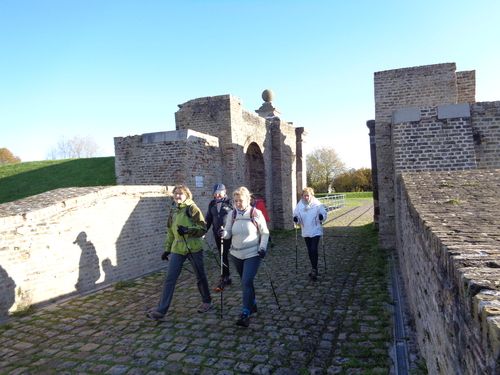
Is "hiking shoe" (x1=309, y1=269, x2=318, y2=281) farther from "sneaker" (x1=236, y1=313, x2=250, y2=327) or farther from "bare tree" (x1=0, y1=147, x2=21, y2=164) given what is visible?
"bare tree" (x1=0, y1=147, x2=21, y2=164)

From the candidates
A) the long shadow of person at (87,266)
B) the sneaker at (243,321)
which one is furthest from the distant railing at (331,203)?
the sneaker at (243,321)

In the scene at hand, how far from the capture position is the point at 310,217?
7.30m

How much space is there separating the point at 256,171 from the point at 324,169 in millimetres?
37748

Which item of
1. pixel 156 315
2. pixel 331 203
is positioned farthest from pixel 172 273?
pixel 331 203

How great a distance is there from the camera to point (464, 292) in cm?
169

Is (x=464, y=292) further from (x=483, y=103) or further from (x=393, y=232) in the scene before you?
(x=393, y=232)

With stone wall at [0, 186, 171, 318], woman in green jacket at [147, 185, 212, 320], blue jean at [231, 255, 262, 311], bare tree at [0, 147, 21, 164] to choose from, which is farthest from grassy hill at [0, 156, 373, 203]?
bare tree at [0, 147, 21, 164]

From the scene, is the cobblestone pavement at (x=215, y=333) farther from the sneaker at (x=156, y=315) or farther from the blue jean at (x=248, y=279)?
the blue jean at (x=248, y=279)

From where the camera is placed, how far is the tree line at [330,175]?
51969 mm

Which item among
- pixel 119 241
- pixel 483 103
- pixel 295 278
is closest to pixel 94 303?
pixel 119 241

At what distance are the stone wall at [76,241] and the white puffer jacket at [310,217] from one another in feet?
12.8

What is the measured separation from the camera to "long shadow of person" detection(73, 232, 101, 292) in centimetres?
689

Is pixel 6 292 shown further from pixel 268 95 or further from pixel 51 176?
pixel 268 95

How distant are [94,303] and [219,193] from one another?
3025 millimetres
